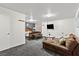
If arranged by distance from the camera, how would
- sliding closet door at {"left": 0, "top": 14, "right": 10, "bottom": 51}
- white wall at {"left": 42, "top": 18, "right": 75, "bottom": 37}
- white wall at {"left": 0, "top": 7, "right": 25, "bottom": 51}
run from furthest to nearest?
white wall at {"left": 42, "top": 18, "right": 75, "bottom": 37}, white wall at {"left": 0, "top": 7, "right": 25, "bottom": 51}, sliding closet door at {"left": 0, "top": 14, "right": 10, "bottom": 51}

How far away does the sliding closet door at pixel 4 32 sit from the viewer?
4030 millimetres

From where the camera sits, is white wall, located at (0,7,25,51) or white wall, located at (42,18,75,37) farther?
white wall, located at (42,18,75,37)

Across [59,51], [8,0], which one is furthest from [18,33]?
[8,0]

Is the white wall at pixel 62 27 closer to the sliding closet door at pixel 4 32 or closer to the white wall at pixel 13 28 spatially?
the white wall at pixel 13 28

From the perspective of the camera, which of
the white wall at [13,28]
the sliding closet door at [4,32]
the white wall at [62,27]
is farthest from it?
the white wall at [62,27]

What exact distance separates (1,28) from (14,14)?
1326 millimetres

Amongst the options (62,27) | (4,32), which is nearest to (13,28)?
(4,32)

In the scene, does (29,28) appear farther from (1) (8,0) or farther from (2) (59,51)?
(1) (8,0)

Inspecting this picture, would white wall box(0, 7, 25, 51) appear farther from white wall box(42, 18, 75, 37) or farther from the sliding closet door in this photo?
white wall box(42, 18, 75, 37)

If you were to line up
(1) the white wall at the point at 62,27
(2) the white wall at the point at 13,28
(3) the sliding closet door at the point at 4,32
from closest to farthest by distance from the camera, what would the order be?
(3) the sliding closet door at the point at 4,32 < (2) the white wall at the point at 13,28 < (1) the white wall at the point at 62,27

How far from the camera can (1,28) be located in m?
4.00

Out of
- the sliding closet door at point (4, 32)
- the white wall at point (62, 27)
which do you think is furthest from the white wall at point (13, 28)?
the white wall at point (62, 27)

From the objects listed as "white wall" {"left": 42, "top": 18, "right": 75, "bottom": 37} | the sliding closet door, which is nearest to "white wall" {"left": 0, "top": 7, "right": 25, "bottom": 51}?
the sliding closet door

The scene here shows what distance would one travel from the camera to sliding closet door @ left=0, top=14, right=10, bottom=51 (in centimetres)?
→ 403
